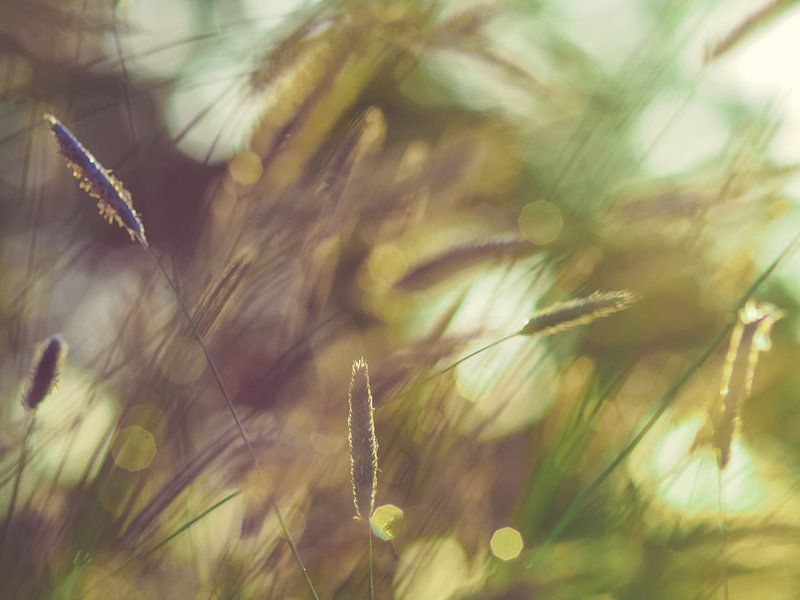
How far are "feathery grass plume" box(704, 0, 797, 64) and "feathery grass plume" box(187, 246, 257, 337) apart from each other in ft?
1.23

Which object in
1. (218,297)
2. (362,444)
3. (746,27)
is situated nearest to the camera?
(362,444)

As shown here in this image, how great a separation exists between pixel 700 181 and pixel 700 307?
118 millimetres

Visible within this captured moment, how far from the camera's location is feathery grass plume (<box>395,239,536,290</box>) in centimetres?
63

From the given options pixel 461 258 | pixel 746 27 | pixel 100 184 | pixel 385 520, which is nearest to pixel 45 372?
pixel 100 184

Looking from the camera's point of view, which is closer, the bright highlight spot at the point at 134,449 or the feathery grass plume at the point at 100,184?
the feathery grass plume at the point at 100,184

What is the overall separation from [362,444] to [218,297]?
0.50ft

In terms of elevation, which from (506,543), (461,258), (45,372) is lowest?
(506,543)

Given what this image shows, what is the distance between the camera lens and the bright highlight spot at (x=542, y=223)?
2.17ft

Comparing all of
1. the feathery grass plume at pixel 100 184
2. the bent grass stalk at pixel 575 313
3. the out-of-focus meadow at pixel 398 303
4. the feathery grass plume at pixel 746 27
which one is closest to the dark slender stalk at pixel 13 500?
the out-of-focus meadow at pixel 398 303

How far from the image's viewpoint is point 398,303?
28.1 inches

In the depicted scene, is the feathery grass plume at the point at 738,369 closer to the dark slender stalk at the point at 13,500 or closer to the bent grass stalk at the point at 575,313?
the bent grass stalk at the point at 575,313

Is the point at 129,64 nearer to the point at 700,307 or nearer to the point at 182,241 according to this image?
the point at 182,241

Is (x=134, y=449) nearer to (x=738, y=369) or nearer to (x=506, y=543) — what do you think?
(x=506, y=543)

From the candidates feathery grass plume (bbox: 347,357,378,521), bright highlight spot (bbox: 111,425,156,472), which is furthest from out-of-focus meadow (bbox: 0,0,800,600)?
feathery grass plume (bbox: 347,357,378,521)
